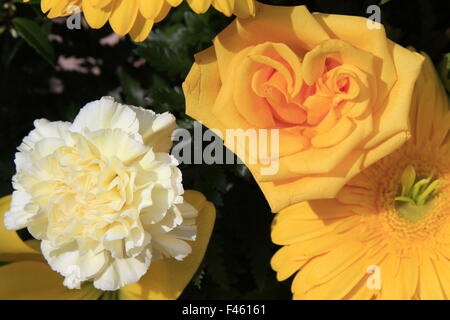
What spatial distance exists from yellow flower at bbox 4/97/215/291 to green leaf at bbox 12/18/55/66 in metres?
0.15

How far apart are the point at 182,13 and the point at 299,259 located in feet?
Answer: 1.08

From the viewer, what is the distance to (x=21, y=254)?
2.39 feet

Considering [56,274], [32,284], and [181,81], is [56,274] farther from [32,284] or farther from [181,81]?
[181,81]

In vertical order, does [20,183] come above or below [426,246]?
above

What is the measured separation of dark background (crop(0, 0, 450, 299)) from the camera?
0.75m

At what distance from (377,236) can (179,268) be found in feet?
0.72

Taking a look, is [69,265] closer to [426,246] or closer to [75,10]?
[75,10]

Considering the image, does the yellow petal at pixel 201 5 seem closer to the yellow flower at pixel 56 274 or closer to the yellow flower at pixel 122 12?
the yellow flower at pixel 122 12

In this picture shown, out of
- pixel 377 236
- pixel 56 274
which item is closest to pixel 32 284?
pixel 56 274

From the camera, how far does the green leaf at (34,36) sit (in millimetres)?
768

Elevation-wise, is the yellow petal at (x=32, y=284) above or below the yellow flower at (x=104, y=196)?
below

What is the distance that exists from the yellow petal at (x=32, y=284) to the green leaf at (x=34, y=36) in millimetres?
219

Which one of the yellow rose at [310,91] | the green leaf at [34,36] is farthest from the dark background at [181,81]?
the yellow rose at [310,91]
